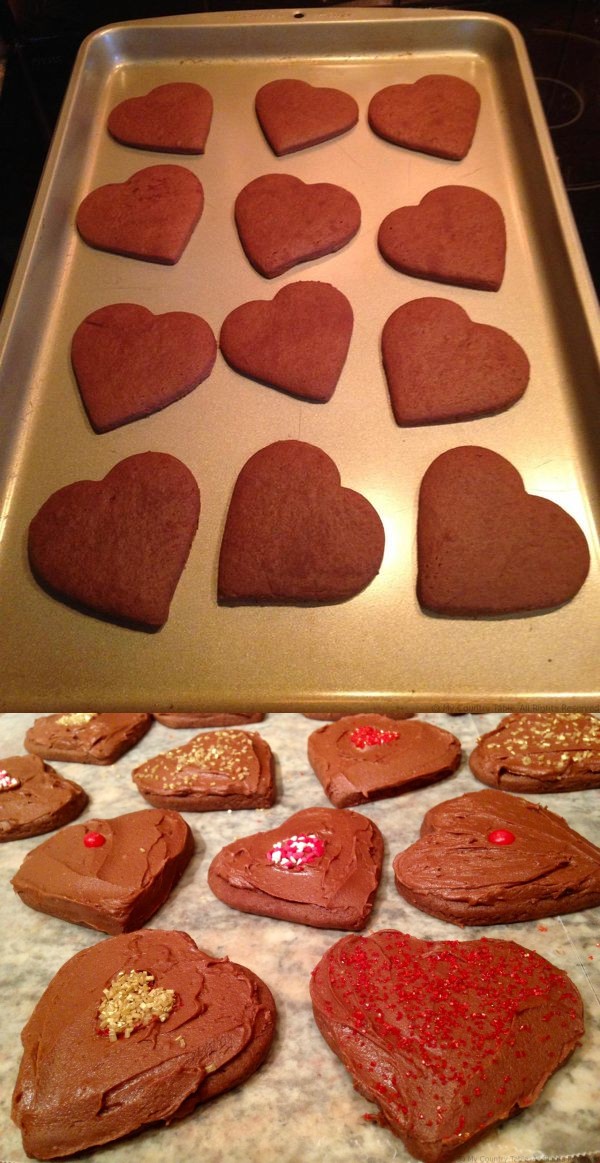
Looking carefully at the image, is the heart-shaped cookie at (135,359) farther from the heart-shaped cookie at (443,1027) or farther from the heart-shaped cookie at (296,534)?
the heart-shaped cookie at (443,1027)

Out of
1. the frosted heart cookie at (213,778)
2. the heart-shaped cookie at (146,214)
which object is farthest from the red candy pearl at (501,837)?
the heart-shaped cookie at (146,214)

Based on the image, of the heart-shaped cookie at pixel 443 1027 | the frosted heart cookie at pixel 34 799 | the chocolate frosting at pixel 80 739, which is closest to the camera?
the heart-shaped cookie at pixel 443 1027

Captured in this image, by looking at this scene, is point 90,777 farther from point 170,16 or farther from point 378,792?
point 170,16

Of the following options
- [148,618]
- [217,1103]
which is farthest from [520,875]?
[148,618]

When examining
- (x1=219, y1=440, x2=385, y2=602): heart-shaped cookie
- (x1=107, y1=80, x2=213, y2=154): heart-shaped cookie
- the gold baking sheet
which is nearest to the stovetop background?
the gold baking sheet

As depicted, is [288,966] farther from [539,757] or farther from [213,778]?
[539,757]

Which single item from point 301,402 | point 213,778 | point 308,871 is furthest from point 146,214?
point 308,871

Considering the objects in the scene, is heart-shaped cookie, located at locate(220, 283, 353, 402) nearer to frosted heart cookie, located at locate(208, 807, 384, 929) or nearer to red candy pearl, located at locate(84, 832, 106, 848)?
frosted heart cookie, located at locate(208, 807, 384, 929)

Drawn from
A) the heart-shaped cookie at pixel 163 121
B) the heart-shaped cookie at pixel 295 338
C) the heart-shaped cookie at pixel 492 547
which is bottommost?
the heart-shaped cookie at pixel 492 547
